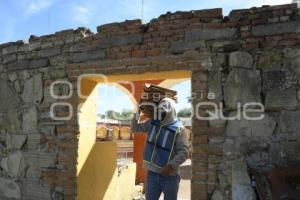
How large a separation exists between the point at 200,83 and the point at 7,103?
3068 mm

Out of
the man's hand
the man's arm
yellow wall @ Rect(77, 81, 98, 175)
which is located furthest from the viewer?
yellow wall @ Rect(77, 81, 98, 175)

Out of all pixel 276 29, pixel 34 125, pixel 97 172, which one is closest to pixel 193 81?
pixel 276 29

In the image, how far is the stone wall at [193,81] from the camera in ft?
13.0

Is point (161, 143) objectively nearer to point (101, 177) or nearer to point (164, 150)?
point (164, 150)

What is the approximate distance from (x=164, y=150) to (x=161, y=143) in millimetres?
83

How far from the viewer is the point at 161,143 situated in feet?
13.4

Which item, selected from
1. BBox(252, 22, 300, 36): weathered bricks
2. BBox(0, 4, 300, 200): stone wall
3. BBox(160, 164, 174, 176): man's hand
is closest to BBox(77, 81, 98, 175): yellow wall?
BBox(0, 4, 300, 200): stone wall

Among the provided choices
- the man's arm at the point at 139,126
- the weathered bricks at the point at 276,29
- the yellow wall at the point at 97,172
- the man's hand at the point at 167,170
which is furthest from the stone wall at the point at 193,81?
the man's arm at the point at 139,126

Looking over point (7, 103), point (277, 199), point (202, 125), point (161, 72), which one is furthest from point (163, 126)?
point (7, 103)

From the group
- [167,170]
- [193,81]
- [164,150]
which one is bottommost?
[167,170]

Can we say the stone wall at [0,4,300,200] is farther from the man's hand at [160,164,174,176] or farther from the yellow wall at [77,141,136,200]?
the man's hand at [160,164,174,176]

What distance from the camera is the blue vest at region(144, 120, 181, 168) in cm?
407

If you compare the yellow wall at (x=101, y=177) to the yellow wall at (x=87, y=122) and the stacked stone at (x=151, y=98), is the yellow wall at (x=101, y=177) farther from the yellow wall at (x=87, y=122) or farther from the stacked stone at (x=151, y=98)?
the stacked stone at (x=151, y=98)

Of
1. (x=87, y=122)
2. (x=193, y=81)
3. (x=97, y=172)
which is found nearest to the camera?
(x=193, y=81)
